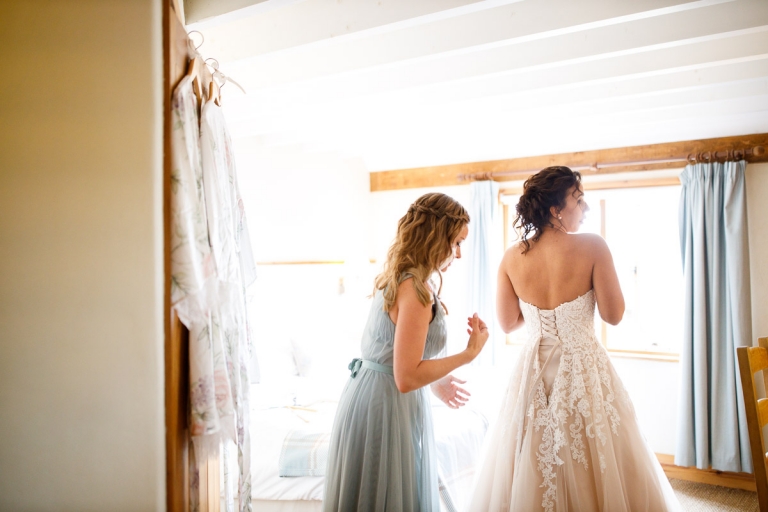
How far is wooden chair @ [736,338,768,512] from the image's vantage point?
1475mm

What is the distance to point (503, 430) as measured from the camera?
6.11ft

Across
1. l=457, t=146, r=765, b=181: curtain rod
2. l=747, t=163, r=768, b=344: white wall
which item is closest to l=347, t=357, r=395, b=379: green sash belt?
l=457, t=146, r=765, b=181: curtain rod

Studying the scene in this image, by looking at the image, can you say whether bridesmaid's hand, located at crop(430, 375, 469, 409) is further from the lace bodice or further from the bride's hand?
the lace bodice

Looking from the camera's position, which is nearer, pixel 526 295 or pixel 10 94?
pixel 10 94

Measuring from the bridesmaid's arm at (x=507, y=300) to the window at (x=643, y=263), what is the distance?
211cm

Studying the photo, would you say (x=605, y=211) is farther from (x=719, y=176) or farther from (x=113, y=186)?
(x=113, y=186)

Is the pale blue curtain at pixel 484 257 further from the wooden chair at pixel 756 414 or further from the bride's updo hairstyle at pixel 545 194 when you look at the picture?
the wooden chair at pixel 756 414

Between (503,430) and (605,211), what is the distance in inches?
117

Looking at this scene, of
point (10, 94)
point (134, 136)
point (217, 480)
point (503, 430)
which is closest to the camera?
point (134, 136)

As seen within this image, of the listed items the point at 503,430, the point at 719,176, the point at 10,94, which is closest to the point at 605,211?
the point at 719,176

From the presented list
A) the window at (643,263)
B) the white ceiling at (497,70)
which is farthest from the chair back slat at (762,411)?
the window at (643,263)

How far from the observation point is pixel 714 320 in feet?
11.4

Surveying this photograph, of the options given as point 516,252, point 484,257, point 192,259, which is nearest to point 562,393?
point 516,252

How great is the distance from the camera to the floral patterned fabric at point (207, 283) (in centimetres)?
132
